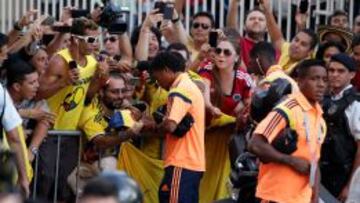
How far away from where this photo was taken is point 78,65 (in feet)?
46.8

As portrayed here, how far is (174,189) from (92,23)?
208 cm

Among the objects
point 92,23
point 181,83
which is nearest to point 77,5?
point 92,23

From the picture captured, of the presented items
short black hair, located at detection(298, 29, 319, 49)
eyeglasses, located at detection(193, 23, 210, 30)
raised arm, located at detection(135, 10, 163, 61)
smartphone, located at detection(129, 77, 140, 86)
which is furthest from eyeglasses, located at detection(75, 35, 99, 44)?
short black hair, located at detection(298, 29, 319, 49)

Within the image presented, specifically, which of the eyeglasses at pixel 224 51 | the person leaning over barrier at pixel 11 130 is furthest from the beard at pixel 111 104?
the person leaning over barrier at pixel 11 130

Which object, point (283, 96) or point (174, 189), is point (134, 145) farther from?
point (283, 96)

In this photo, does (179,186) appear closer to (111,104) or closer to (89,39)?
(111,104)

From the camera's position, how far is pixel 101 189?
293 inches

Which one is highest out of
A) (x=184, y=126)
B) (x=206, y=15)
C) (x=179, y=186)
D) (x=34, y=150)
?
(x=206, y=15)

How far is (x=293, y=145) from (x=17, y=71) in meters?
2.81

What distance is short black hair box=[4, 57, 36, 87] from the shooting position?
13.4 meters

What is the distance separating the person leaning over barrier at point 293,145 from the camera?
12.0 metres

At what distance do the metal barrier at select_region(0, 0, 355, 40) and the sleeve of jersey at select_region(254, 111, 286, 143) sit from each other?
549cm

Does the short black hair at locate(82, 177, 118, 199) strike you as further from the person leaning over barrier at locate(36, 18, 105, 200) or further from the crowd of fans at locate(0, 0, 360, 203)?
the person leaning over barrier at locate(36, 18, 105, 200)

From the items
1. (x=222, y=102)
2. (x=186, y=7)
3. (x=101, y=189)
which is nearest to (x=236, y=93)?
(x=222, y=102)
